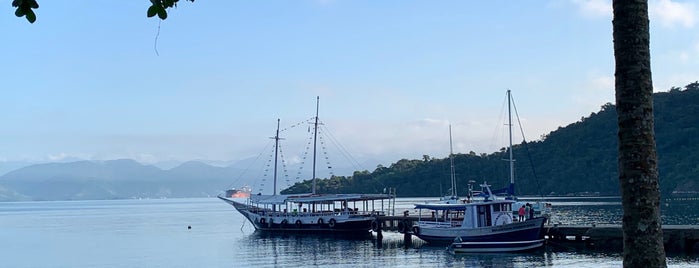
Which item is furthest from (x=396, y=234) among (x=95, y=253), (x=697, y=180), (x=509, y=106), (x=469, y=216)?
(x=697, y=180)

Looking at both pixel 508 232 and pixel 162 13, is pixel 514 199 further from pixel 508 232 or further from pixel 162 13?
pixel 162 13

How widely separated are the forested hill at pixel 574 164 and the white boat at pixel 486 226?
10054cm

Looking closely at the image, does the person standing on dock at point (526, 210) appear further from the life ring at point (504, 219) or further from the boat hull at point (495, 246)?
the boat hull at point (495, 246)

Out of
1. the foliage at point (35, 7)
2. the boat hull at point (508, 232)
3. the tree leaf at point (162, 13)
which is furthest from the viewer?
the boat hull at point (508, 232)

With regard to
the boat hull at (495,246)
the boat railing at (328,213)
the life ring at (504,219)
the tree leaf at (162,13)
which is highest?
the tree leaf at (162,13)

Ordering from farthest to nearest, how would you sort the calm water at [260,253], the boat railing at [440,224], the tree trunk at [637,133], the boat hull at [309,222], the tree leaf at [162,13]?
the boat hull at [309,222] < the boat railing at [440,224] < the calm water at [260,253] < the tree trunk at [637,133] < the tree leaf at [162,13]

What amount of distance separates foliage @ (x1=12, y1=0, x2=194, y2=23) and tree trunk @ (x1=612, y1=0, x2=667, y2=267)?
4490 millimetres

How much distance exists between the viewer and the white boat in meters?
50.0

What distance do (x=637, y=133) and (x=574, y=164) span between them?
172 metres

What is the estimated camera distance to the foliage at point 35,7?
22.8 ft

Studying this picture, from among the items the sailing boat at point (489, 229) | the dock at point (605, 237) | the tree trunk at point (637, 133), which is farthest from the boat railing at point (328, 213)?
the tree trunk at point (637, 133)

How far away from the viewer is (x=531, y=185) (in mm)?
173875

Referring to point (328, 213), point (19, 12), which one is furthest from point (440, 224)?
point (19, 12)

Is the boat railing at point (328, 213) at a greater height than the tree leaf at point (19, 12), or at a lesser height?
lesser
